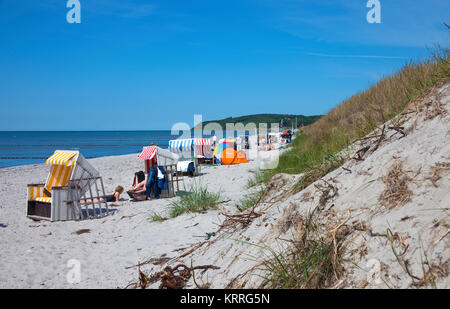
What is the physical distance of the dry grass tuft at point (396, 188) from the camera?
254cm

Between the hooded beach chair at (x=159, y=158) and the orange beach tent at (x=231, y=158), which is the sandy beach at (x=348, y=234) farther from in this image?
the orange beach tent at (x=231, y=158)

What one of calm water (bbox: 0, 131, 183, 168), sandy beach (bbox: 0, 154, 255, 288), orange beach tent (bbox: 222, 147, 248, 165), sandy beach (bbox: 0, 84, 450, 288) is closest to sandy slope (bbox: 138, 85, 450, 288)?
sandy beach (bbox: 0, 84, 450, 288)

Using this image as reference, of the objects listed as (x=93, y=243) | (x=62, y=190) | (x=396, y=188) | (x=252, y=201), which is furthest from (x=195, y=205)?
(x=396, y=188)

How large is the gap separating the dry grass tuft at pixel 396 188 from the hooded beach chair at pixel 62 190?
6.85m

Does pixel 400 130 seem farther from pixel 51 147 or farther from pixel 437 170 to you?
pixel 51 147

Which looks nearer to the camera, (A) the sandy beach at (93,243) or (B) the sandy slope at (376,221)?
(B) the sandy slope at (376,221)

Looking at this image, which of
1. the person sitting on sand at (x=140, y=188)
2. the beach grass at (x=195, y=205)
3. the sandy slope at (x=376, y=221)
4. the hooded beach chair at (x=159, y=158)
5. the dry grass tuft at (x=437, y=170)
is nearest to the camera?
the sandy slope at (x=376, y=221)

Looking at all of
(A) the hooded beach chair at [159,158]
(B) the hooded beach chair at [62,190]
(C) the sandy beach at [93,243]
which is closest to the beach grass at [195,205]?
(C) the sandy beach at [93,243]

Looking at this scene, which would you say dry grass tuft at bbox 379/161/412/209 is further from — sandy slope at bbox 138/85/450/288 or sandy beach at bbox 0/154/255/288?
sandy beach at bbox 0/154/255/288

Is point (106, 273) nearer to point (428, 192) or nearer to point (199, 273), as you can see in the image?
point (199, 273)

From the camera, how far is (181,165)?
49.4 feet

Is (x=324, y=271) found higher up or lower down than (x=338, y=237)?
lower down

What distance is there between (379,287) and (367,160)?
1491 mm

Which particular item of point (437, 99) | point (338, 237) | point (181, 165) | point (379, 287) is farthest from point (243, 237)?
point (181, 165)
